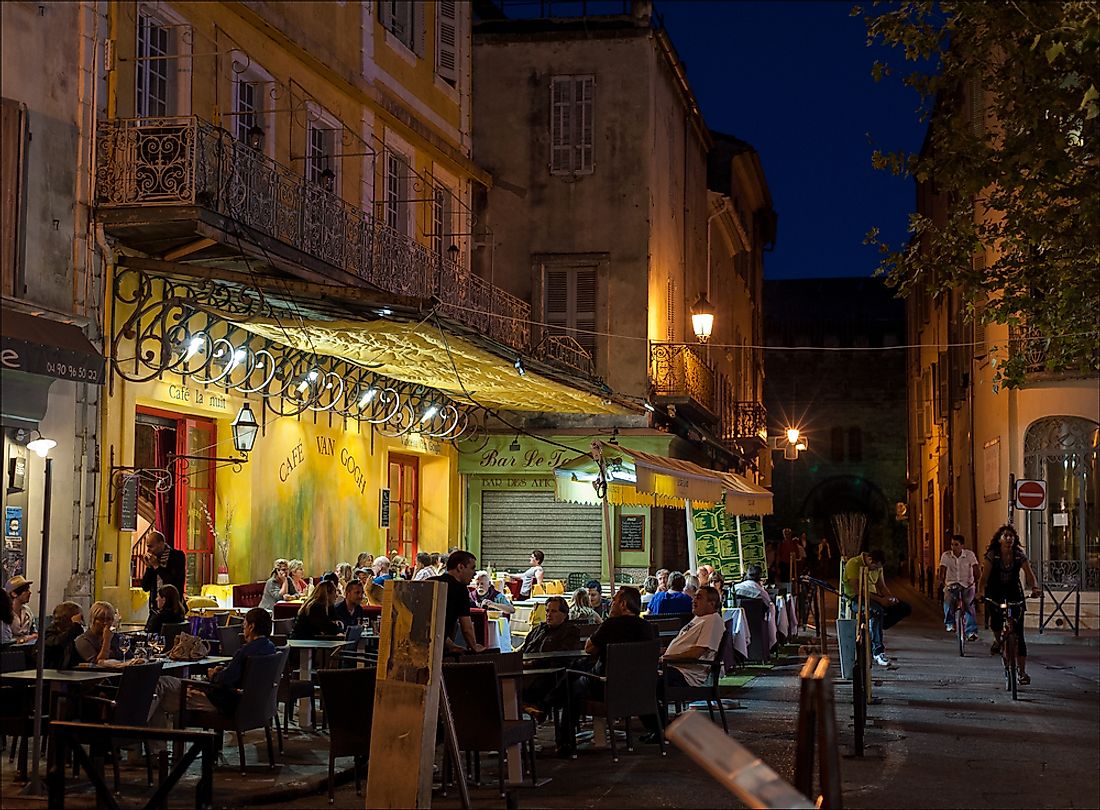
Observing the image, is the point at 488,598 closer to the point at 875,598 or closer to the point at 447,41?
the point at 875,598

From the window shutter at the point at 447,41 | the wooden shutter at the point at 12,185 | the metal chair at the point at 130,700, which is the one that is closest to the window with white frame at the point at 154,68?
the wooden shutter at the point at 12,185

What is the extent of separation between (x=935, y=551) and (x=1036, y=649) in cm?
2115

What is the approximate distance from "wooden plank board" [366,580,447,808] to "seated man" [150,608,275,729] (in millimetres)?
3204

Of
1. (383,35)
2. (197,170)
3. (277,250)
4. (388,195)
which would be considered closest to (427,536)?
(388,195)

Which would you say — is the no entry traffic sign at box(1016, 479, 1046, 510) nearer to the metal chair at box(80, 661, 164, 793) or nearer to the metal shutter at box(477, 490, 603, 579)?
the metal shutter at box(477, 490, 603, 579)

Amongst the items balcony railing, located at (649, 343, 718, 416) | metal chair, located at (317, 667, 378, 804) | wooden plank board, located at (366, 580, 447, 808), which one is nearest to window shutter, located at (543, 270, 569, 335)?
balcony railing, located at (649, 343, 718, 416)

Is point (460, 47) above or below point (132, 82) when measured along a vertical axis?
above

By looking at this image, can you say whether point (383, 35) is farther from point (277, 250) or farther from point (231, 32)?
point (277, 250)

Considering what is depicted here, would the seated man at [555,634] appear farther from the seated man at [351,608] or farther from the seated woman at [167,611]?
the seated woman at [167,611]

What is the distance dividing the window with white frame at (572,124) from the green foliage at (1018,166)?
14986 mm

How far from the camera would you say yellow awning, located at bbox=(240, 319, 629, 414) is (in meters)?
16.7

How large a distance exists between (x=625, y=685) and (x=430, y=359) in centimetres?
819

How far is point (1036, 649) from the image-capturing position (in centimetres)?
2388

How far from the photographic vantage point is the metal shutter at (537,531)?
92.4ft
